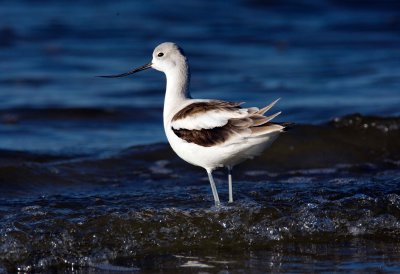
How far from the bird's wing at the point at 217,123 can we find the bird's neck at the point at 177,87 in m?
0.43

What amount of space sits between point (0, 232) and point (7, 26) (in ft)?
40.3

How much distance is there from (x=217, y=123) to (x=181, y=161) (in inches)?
129

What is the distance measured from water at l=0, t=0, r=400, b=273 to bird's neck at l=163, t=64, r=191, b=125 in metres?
0.93

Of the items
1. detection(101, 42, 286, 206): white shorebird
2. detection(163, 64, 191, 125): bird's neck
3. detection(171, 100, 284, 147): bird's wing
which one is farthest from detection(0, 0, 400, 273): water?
detection(163, 64, 191, 125): bird's neck

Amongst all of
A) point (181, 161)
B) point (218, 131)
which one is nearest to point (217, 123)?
point (218, 131)

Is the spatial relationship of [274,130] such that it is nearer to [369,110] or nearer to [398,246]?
[398,246]

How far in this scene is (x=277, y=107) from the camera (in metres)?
12.7

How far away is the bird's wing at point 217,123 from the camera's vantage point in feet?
23.0

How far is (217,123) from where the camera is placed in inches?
282

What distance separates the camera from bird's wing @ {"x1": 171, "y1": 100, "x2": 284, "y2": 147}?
276 inches

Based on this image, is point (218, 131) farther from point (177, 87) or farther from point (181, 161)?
point (181, 161)

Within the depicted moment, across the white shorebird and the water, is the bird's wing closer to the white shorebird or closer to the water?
the white shorebird

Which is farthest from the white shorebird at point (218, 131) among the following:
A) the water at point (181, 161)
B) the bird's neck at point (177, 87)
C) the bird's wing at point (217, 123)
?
the water at point (181, 161)

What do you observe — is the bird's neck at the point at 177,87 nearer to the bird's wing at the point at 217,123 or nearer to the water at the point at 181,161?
the bird's wing at the point at 217,123
